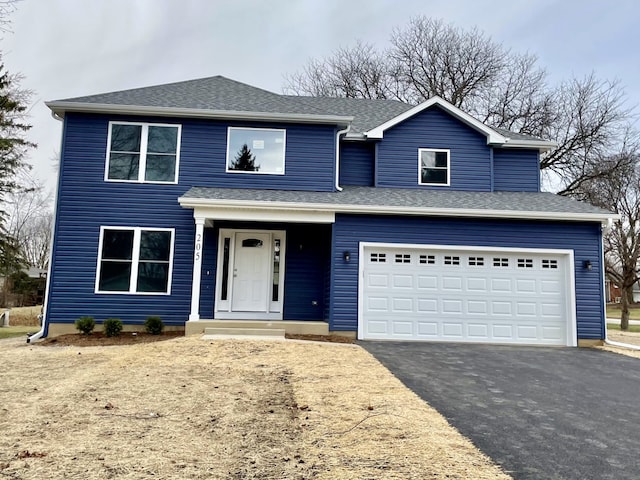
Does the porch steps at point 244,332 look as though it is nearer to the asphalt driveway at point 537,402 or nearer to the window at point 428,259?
the asphalt driveway at point 537,402

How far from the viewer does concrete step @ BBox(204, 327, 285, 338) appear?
8.99 metres

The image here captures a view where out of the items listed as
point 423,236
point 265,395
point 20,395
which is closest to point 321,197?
point 423,236

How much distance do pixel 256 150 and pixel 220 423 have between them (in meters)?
8.16

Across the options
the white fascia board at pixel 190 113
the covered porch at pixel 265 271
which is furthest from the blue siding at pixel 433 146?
the covered porch at pixel 265 271

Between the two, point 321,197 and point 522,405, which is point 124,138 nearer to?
point 321,197

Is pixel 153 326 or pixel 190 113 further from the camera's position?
pixel 190 113

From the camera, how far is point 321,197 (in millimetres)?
10484

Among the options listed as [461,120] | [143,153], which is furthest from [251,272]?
[461,120]

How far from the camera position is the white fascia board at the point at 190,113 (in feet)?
34.3

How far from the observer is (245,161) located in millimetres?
11086

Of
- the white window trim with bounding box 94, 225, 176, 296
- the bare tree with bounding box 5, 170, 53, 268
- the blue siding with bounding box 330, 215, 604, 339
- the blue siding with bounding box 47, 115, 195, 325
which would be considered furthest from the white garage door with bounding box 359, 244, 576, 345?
the bare tree with bounding box 5, 170, 53, 268

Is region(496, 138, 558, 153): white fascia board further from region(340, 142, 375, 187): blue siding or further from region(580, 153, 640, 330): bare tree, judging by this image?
region(580, 153, 640, 330): bare tree

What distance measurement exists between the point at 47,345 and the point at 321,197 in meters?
6.59

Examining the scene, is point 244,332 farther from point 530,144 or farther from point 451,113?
point 530,144
